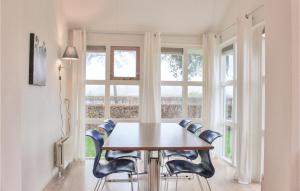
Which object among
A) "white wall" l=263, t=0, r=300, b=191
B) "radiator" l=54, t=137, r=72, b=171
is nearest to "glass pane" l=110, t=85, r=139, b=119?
"radiator" l=54, t=137, r=72, b=171

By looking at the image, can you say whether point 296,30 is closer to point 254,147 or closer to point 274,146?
point 274,146

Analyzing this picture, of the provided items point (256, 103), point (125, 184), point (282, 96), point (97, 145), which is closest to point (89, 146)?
point (125, 184)

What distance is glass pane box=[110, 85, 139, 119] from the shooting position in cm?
550

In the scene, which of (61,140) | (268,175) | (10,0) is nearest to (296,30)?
(268,175)

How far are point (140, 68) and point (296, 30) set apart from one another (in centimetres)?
462

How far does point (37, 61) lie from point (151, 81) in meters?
2.40

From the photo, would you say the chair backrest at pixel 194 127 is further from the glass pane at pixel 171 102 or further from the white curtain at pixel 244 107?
the glass pane at pixel 171 102

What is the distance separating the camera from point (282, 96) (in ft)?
3.29

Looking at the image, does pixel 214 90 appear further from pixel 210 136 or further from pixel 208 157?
pixel 208 157

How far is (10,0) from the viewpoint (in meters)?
1.12

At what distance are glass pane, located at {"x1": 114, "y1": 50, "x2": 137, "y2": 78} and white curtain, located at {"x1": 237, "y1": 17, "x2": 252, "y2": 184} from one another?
2.20 meters

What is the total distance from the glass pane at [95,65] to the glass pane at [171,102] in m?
1.30

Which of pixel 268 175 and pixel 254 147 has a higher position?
pixel 268 175

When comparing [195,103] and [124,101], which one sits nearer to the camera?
[124,101]
